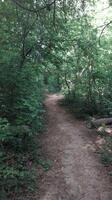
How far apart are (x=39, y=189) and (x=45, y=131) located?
4327 millimetres

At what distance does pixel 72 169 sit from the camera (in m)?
7.05

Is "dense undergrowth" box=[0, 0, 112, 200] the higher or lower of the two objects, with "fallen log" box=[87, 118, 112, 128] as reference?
higher

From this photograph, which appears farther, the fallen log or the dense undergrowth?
the fallen log

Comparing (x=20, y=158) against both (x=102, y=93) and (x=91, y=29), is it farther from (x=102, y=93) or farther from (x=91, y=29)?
(x=91, y=29)

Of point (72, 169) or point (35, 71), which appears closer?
point (72, 169)

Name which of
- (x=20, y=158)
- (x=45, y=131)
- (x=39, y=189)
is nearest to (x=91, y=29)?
(x=45, y=131)

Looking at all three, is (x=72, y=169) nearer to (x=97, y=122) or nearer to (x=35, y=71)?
(x=97, y=122)

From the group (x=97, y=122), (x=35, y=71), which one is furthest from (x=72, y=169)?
(x=35, y=71)

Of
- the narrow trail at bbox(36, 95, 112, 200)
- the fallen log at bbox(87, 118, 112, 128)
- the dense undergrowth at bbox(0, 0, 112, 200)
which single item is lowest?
the narrow trail at bbox(36, 95, 112, 200)

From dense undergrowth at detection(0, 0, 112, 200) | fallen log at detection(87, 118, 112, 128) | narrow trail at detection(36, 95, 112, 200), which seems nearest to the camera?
narrow trail at detection(36, 95, 112, 200)

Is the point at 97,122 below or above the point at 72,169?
above

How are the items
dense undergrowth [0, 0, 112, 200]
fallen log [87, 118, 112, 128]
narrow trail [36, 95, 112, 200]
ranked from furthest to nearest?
fallen log [87, 118, 112, 128] < dense undergrowth [0, 0, 112, 200] < narrow trail [36, 95, 112, 200]

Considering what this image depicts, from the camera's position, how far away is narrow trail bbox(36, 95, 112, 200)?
5.92 m

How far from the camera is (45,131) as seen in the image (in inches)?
404
